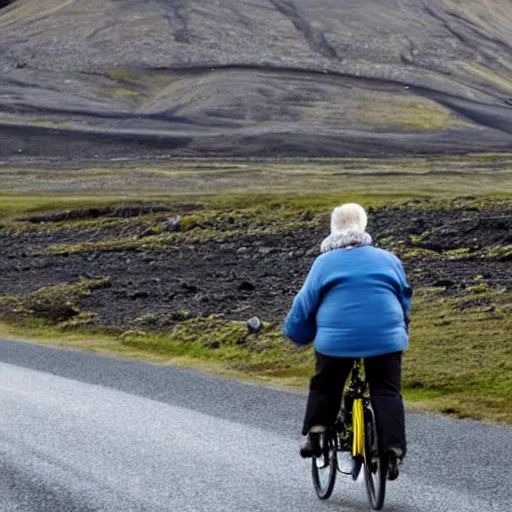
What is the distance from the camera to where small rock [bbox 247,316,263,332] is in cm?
2491

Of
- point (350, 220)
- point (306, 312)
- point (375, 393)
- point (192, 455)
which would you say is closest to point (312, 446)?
point (375, 393)

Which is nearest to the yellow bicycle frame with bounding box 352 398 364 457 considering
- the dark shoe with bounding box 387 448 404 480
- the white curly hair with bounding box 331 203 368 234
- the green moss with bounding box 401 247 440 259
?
the dark shoe with bounding box 387 448 404 480

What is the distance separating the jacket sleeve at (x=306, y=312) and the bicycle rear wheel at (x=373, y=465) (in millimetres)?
764

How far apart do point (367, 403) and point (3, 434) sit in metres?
5.92

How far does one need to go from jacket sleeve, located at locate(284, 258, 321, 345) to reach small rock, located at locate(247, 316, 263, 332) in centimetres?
1499

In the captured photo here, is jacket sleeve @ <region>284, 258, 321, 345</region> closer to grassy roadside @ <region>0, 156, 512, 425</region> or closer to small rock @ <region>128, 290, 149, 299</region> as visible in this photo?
grassy roadside @ <region>0, 156, 512, 425</region>

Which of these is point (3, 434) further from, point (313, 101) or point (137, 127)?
point (313, 101)

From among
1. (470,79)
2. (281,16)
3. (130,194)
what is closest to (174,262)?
(130,194)

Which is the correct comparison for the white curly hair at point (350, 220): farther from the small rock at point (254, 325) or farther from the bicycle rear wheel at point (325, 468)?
the small rock at point (254, 325)

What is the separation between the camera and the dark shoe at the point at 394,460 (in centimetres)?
923

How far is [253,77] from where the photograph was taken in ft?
457

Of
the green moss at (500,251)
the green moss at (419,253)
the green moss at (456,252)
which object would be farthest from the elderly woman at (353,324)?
the green moss at (419,253)

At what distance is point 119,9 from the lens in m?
161

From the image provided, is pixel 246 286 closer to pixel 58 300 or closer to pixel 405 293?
pixel 58 300
